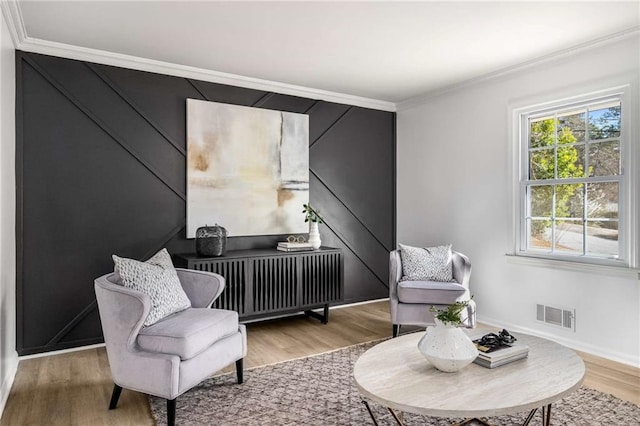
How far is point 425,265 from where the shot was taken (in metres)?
3.79

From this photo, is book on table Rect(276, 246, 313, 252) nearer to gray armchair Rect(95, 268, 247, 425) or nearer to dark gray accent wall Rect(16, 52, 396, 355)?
dark gray accent wall Rect(16, 52, 396, 355)

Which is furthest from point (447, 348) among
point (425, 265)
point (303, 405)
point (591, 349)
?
→ point (591, 349)

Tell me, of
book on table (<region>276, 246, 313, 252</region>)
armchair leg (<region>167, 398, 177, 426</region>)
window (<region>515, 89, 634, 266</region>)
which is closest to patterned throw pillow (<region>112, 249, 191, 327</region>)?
armchair leg (<region>167, 398, 177, 426</region>)

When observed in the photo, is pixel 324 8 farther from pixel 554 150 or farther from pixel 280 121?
pixel 554 150

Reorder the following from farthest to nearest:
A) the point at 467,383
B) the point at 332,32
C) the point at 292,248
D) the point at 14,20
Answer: the point at 292,248 → the point at 332,32 → the point at 14,20 → the point at 467,383

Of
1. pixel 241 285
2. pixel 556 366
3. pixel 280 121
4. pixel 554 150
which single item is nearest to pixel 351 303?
pixel 241 285

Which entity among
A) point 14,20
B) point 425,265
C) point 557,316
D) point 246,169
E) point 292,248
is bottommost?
point 557,316

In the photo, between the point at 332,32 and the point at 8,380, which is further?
the point at 332,32

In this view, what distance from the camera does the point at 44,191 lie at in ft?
10.9

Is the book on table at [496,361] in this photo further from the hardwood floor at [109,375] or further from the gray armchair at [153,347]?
the gray armchair at [153,347]

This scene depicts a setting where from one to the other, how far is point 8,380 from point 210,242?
5.31ft

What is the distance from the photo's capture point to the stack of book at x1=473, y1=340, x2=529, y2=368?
80.5 inches

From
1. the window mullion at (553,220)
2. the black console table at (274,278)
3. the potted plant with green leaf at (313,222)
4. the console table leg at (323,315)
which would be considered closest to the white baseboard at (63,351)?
the black console table at (274,278)

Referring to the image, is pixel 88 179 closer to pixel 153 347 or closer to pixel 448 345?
pixel 153 347
